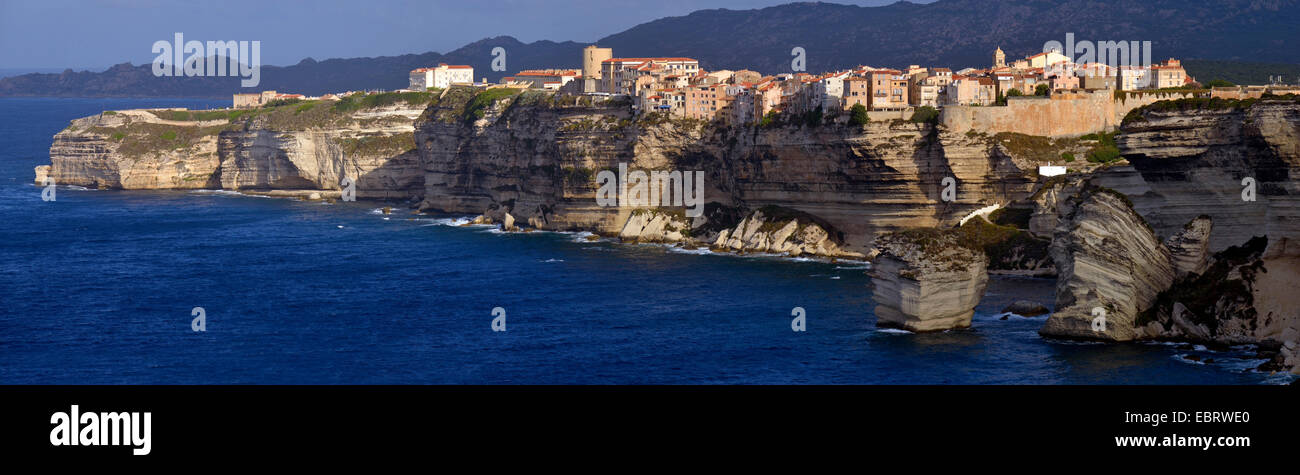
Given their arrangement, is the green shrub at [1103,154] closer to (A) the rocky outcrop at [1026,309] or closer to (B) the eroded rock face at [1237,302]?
(A) the rocky outcrop at [1026,309]

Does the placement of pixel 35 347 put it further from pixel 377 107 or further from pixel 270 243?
pixel 377 107

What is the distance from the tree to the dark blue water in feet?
26.3

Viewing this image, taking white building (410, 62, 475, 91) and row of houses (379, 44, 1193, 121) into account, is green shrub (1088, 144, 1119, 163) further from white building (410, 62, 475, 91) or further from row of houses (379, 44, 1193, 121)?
white building (410, 62, 475, 91)

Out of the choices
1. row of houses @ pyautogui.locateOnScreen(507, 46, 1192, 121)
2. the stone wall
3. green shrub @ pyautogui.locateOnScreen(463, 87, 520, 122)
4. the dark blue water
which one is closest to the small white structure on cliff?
the stone wall

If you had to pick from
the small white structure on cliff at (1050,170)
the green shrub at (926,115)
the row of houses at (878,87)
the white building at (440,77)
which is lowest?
the small white structure on cliff at (1050,170)

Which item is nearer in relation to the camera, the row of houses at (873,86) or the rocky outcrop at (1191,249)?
the rocky outcrop at (1191,249)

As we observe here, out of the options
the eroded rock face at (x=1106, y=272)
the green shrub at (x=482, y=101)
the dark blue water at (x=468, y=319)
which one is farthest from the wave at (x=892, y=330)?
the green shrub at (x=482, y=101)

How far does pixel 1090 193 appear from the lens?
45.5m

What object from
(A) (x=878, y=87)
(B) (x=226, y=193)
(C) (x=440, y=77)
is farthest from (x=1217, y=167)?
(C) (x=440, y=77)

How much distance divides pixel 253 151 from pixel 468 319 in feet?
245

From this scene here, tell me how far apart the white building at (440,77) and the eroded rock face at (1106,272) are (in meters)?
104

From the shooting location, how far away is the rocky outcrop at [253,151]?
113m

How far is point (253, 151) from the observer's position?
12225 cm
